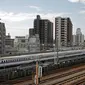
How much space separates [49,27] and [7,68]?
86.4 meters

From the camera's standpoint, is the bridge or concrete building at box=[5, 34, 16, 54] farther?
concrete building at box=[5, 34, 16, 54]

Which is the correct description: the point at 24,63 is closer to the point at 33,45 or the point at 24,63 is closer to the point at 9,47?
the point at 33,45

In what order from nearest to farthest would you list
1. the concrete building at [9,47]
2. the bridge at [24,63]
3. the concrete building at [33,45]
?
the bridge at [24,63] < the concrete building at [9,47] < the concrete building at [33,45]

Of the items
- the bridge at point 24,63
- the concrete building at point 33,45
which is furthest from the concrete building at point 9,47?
the bridge at point 24,63

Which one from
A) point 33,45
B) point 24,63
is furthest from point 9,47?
point 24,63

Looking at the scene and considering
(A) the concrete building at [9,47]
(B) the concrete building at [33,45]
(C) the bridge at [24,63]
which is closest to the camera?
(C) the bridge at [24,63]

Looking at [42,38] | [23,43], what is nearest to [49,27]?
[42,38]

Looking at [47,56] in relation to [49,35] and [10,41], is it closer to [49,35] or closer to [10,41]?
[10,41]

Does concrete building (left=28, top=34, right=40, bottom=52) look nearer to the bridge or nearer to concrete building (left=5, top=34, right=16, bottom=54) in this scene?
concrete building (left=5, top=34, right=16, bottom=54)

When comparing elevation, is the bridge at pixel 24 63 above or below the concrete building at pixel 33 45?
below

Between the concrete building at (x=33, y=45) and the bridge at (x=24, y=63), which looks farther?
the concrete building at (x=33, y=45)

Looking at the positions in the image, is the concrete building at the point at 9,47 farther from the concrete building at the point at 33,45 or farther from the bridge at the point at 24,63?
the bridge at the point at 24,63

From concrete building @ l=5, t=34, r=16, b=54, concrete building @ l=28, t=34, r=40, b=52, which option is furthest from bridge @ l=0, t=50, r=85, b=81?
concrete building @ l=28, t=34, r=40, b=52

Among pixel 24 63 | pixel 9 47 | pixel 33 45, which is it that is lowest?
pixel 24 63
